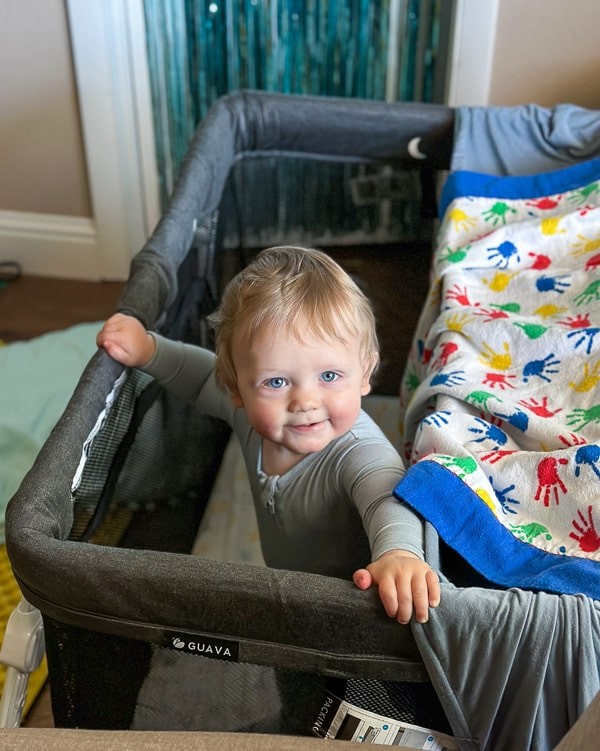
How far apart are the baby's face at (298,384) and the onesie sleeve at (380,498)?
4 cm

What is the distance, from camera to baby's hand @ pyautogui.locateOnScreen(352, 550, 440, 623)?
26.1 inches

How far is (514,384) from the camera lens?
Result: 3.30 feet

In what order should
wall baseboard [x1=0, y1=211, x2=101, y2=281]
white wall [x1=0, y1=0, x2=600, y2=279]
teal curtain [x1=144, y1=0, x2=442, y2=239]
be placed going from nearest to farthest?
white wall [x1=0, y1=0, x2=600, y2=279]
teal curtain [x1=144, y1=0, x2=442, y2=239]
wall baseboard [x1=0, y1=211, x2=101, y2=281]

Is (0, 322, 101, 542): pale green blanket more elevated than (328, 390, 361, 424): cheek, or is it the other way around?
(328, 390, 361, 424): cheek

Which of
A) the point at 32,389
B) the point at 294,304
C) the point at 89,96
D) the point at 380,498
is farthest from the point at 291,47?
the point at 380,498

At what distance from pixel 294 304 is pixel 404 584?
0.30m

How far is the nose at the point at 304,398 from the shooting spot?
866 mm

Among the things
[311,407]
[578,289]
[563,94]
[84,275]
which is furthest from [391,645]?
[84,275]

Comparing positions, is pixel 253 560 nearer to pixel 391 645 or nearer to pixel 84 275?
pixel 391 645

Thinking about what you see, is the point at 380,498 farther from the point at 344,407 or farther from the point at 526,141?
the point at 526,141

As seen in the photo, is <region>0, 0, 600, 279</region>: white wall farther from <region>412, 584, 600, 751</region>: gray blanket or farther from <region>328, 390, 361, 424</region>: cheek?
<region>412, 584, 600, 751</region>: gray blanket

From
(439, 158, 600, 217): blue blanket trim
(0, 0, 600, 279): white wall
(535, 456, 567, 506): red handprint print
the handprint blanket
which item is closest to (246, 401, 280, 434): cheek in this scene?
the handprint blanket

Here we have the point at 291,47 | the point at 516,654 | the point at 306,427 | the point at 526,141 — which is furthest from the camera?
the point at 291,47

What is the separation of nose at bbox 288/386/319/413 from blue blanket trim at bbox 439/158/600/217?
1.90ft
